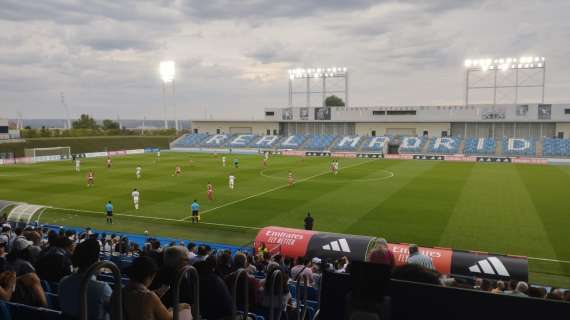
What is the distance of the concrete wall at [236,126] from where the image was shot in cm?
9069

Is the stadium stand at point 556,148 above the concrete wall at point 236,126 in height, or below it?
below

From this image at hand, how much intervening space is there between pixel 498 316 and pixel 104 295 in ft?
12.9

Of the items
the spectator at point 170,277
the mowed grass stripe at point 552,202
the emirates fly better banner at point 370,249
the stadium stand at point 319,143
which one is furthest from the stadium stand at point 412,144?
the spectator at point 170,277

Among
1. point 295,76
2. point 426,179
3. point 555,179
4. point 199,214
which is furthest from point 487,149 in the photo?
point 199,214

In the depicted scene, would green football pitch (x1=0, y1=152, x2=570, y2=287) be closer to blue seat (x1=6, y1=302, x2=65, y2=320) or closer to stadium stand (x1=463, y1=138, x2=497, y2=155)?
blue seat (x1=6, y1=302, x2=65, y2=320)

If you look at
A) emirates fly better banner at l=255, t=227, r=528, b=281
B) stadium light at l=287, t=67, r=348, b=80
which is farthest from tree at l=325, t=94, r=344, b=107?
emirates fly better banner at l=255, t=227, r=528, b=281

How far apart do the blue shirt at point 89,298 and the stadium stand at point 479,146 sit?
70356mm

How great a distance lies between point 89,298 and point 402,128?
263 feet

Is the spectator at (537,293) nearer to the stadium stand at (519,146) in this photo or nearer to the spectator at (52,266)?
the spectator at (52,266)

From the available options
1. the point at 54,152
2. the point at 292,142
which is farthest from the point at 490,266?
the point at 292,142

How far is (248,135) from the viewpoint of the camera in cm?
8906

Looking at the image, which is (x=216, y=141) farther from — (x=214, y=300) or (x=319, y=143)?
(x=214, y=300)

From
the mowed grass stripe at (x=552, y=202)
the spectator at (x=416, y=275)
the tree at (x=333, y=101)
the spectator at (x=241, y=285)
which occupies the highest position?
the tree at (x=333, y=101)

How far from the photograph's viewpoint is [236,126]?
309 feet
